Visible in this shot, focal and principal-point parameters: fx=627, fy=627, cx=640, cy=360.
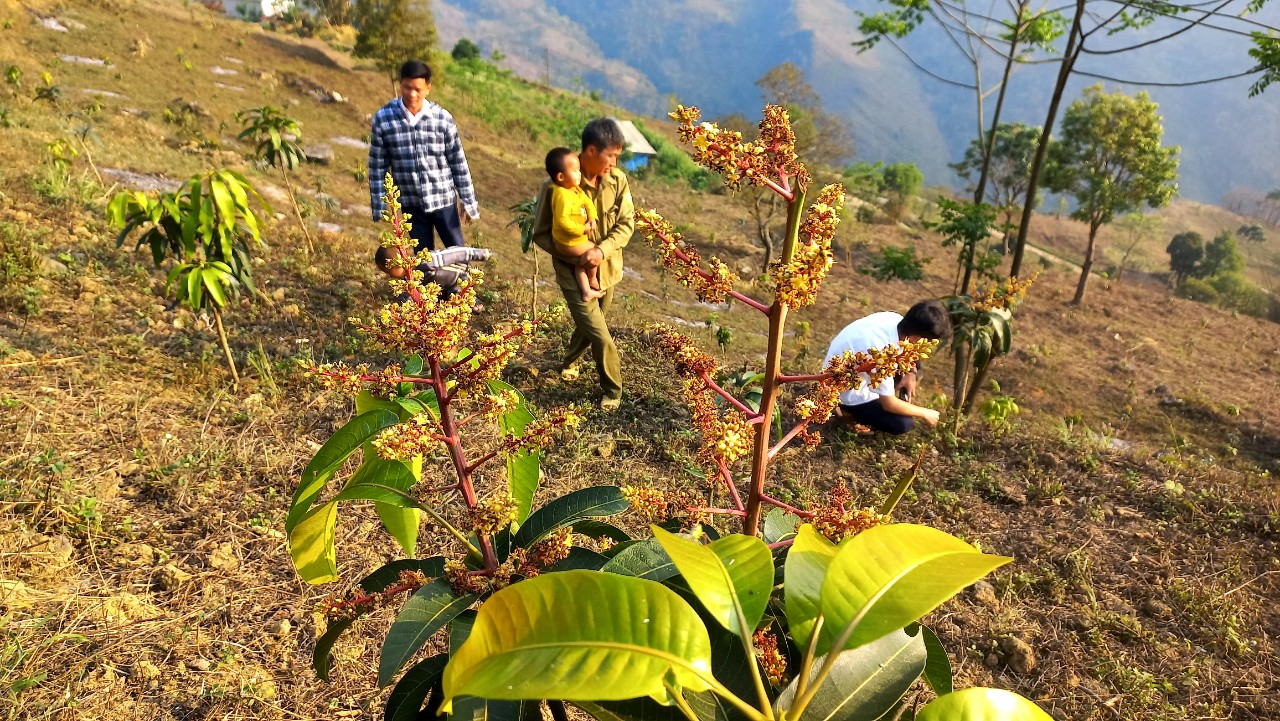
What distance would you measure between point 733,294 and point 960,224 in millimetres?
6015

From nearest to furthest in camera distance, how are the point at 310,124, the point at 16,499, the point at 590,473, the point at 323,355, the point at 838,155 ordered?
the point at 16,499 < the point at 590,473 < the point at 323,355 < the point at 310,124 < the point at 838,155

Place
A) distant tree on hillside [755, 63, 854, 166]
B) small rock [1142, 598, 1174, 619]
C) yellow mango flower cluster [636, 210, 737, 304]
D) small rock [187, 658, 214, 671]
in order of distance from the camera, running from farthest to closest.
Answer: distant tree on hillside [755, 63, 854, 166] → small rock [1142, 598, 1174, 619] → small rock [187, 658, 214, 671] → yellow mango flower cluster [636, 210, 737, 304]

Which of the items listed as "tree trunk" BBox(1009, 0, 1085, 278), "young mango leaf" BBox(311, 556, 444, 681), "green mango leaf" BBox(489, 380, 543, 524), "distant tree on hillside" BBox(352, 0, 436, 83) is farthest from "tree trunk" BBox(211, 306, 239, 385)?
"distant tree on hillside" BBox(352, 0, 436, 83)

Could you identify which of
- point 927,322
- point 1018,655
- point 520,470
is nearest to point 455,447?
point 520,470

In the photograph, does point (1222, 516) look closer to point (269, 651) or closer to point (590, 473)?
point (590, 473)

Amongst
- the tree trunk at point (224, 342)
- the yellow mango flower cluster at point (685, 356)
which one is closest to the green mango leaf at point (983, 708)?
the yellow mango flower cluster at point (685, 356)

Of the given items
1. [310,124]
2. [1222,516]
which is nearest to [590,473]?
[1222,516]

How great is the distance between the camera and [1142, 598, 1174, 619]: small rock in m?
2.87

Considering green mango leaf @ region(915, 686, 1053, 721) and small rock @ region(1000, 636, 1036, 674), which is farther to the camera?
small rock @ region(1000, 636, 1036, 674)

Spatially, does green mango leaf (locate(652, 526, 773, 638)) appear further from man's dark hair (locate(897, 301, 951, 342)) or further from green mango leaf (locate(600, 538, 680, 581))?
man's dark hair (locate(897, 301, 951, 342))

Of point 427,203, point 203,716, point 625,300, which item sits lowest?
point 203,716

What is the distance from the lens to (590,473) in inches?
136

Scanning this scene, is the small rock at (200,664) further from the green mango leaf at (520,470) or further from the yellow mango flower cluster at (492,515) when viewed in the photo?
the yellow mango flower cluster at (492,515)

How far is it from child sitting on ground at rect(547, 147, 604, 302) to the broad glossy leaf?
2.67 meters
